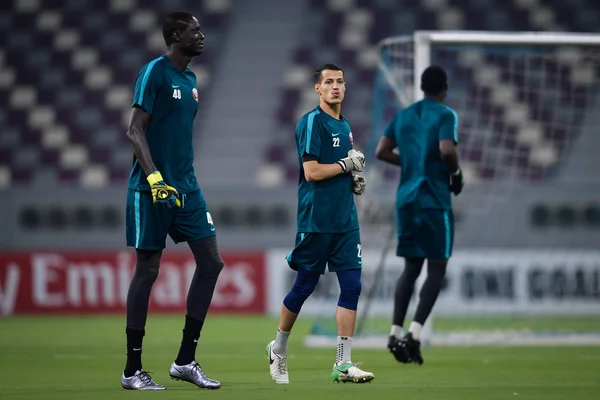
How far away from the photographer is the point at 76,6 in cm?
2223

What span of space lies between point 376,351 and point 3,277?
824cm

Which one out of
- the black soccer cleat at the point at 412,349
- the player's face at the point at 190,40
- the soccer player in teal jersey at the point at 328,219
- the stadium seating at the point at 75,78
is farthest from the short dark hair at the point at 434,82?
the stadium seating at the point at 75,78

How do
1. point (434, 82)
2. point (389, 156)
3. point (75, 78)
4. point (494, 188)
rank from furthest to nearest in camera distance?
1. point (75, 78)
2. point (494, 188)
3. point (389, 156)
4. point (434, 82)

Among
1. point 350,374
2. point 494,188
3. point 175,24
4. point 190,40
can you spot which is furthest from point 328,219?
point 494,188

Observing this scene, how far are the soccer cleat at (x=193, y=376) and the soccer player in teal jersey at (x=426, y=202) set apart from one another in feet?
7.51

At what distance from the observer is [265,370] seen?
822 cm

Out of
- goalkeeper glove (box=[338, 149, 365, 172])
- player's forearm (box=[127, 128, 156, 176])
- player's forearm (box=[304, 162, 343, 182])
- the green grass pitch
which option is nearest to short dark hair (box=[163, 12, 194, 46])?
player's forearm (box=[127, 128, 156, 176])

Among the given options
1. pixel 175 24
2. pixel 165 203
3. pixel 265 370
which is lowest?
pixel 265 370

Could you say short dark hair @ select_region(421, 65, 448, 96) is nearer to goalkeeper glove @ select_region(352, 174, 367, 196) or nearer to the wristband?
goalkeeper glove @ select_region(352, 174, 367, 196)

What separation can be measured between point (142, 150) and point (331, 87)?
1.27 metres

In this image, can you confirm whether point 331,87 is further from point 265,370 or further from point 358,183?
point 265,370

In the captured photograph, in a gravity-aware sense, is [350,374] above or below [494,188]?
below

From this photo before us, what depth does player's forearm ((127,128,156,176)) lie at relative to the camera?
6324mm

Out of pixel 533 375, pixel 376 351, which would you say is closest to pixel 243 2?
pixel 376 351
